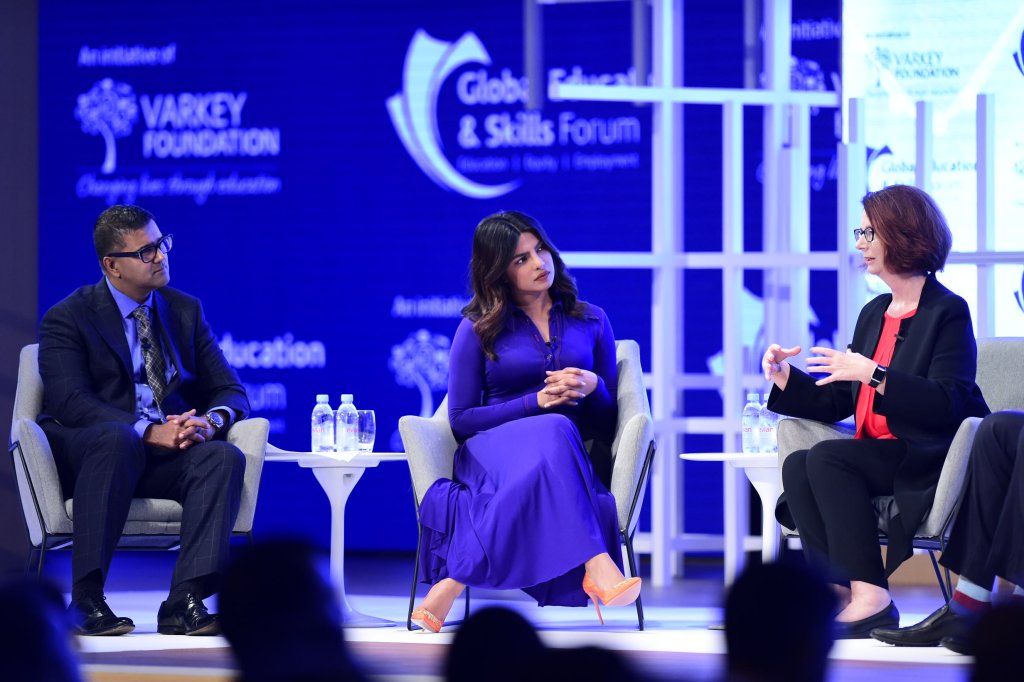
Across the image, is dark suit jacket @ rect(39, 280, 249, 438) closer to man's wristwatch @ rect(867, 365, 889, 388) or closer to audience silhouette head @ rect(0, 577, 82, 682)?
man's wristwatch @ rect(867, 365, 889, 388)

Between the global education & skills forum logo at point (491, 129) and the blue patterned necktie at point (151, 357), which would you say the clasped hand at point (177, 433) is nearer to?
the blue patterned necktie at point (151, 357)

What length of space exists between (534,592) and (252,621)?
8.76 ft

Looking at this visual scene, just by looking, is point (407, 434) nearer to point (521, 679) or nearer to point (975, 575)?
point (975, 575)

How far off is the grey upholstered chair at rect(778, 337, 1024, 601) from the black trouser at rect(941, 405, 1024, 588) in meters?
0.05

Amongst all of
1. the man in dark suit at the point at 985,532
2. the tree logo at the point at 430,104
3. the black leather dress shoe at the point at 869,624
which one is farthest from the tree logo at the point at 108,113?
the man in dark suit at the point at 985,532

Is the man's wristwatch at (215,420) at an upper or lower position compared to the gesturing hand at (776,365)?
lower

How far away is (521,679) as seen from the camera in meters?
1.00

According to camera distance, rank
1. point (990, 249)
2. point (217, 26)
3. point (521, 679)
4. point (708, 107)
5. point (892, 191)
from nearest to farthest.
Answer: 1. point (521, 679)
2. point (892, 191)
3. point (990, 249)
4. point (708, 107)
5. point (217, 26)

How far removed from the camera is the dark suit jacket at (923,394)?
345cm

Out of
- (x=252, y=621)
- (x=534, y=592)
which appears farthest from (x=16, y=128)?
(x=252, y=621)

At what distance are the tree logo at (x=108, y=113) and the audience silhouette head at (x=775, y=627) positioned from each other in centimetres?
652

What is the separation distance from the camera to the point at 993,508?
326 centimetres

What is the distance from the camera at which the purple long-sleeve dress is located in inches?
143

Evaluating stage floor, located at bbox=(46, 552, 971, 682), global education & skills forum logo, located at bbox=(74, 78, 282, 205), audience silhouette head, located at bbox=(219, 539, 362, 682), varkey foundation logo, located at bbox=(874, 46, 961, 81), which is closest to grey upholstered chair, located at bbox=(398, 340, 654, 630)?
stage floor, located at bbox=(46, 552, 971, 682)
